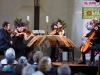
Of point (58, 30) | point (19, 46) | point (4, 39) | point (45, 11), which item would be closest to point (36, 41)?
point (19, 46)

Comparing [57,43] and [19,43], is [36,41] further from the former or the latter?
[57,43]

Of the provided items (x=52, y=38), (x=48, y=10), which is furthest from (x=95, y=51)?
(x=48, y=10)

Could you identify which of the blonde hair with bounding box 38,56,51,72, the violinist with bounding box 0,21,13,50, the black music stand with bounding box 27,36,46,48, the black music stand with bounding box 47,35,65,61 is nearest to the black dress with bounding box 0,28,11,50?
the violinist with bounding box 0,21,13,50

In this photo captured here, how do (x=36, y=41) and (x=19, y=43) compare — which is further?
(x=19, y=43)

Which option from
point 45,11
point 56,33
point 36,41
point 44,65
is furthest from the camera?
point 45,11

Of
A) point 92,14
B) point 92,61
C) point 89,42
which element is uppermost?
point 92,14

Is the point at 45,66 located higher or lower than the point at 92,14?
lower

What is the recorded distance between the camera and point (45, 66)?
404 cm

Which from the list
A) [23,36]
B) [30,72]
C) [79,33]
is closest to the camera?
[30,72]

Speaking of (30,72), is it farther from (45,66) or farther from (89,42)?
(89,42)

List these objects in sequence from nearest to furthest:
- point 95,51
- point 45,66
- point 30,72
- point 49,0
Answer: point 30,72 → point 45,66 → point 95,51 → point 49,0

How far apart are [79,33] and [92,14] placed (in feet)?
3.22

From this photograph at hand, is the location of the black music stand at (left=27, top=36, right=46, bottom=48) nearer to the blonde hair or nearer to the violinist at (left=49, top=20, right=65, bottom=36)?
the violinist at (left=49, top=20, right=65, bottom=36)

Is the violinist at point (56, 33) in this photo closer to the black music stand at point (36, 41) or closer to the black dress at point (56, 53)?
the black dress at point (56, 53)
